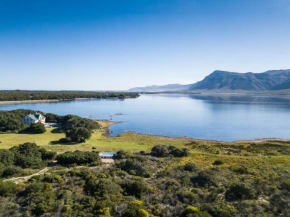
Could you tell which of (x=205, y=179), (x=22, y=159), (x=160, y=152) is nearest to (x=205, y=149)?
(x=160, y=152)

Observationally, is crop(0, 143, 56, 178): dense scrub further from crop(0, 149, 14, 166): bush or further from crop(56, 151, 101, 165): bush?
crop(56, 151, 101, 165): bush

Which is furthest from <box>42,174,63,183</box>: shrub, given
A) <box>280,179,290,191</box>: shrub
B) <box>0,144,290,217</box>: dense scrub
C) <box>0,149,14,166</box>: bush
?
<box>280,179,290,191</box>: shrub

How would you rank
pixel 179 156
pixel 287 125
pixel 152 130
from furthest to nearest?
pixel 287 125, pixel 152 130, pixel 179 156

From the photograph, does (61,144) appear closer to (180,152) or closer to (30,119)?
(180,152)

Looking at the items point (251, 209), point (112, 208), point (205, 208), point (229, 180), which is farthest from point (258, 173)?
point (112, 208)

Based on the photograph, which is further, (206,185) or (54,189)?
(206,185)

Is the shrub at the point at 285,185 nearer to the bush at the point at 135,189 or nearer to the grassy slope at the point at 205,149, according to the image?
the grassy slope at the point at 205,149

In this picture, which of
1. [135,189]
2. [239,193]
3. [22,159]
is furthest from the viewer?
[22,159]

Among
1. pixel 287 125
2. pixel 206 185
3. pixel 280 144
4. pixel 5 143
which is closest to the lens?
pixel 206 185

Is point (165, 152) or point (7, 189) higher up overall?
point (7, 189)

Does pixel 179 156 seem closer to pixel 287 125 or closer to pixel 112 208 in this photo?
pixel 112 208
